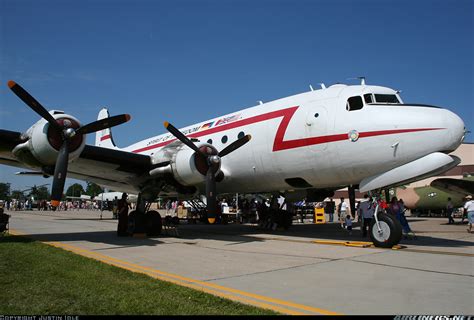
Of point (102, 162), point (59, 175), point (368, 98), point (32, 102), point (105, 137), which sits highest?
point (105, 137)

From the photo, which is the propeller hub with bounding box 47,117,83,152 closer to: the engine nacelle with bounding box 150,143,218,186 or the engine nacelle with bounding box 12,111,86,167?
the engine nacelle with bounding box 12,111,86,167

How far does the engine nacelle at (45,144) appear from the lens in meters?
9.62

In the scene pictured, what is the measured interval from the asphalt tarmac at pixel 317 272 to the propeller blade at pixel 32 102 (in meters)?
3.24

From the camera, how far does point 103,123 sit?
10.2 m

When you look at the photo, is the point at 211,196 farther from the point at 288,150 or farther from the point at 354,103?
the point at 354,103

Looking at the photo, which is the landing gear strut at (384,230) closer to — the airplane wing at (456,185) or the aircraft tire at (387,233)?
the aircraft tire at (387,233)

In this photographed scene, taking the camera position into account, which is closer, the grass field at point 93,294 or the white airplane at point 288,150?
the grass field at point 93,294

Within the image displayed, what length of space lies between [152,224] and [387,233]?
7416 millimetres

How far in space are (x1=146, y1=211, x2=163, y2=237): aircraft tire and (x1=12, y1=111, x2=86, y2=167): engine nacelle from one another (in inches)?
145

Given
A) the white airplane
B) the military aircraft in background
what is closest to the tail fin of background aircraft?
the white airplane

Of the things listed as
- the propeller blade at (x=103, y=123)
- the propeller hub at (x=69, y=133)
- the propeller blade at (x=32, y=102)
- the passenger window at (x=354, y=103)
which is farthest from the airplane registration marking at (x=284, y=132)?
the propeller blade at (x=32, y=102)

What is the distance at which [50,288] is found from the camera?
5.13 metres

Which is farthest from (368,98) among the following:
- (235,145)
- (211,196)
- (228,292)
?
(228,292)

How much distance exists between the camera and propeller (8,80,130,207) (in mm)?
9398
